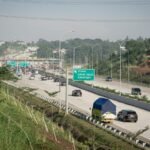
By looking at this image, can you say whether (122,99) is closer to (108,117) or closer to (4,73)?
(4,73)

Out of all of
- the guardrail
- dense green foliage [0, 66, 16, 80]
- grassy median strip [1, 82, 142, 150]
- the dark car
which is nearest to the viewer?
grassy median strip [1, 82, 142, 150]

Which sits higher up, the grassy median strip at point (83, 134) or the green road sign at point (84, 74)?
the green road sign at point (84, 74)

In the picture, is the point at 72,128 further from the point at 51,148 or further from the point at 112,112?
the point at 51,148

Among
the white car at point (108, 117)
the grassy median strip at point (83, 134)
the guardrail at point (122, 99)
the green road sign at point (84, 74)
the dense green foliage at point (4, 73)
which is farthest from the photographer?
the dense green foliage at point (4, 73)

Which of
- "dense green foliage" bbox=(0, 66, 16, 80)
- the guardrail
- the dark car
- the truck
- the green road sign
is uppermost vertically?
the green road sign

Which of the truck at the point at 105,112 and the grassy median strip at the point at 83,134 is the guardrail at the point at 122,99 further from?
the truck at the point at 105,112

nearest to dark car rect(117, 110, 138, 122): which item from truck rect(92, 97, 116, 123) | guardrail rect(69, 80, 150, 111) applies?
truck rect(92, 97, 116, 123)

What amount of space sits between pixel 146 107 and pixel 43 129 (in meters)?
25.2

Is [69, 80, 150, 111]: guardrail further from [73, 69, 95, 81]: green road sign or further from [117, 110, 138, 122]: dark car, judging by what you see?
[117, 110, 138, 122]: dark car

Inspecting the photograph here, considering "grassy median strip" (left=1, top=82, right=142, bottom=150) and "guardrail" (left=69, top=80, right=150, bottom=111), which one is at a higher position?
"grassy median strip" (left=1, top=82, right=142, bottom=150)

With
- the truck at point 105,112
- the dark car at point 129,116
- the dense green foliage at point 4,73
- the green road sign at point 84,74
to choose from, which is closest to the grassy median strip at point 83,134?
the truck at point 105,112

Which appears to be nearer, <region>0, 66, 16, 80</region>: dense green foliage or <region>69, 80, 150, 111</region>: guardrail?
<region>69, 80, 150, 111</region>: guardrail

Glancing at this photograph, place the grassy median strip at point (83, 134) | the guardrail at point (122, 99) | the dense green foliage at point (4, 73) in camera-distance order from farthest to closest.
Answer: the dense green foliage at point (4, 73)
the guardrail at point (122, 99)
the grassy median strip at point (83, 134)

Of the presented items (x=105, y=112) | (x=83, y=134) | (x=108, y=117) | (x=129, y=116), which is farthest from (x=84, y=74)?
(x=83, y=134)
